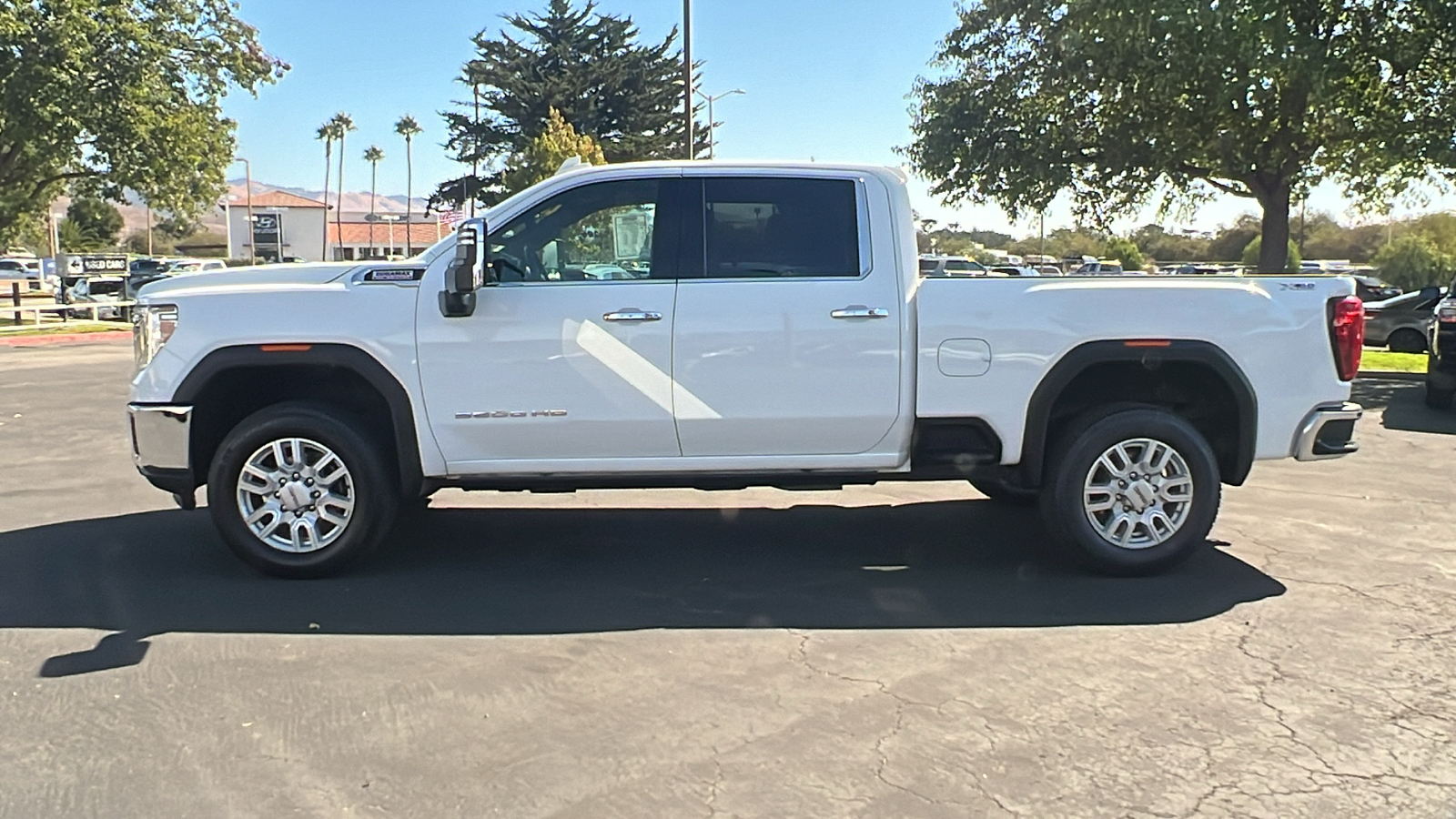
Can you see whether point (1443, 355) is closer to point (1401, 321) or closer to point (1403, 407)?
point (1403, 407)

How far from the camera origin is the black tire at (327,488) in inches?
208

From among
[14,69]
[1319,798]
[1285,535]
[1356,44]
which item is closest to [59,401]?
[1285,535]

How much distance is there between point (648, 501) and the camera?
7.29 metres

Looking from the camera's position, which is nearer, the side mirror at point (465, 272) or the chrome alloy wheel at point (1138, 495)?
the side mirror at point (465, 272)

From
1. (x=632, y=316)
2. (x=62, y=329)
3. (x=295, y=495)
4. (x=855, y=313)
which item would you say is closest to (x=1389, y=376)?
(x=855, y=313)

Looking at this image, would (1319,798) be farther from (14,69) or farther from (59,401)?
Answer: (14,69)

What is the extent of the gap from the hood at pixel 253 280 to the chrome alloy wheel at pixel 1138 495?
3.68m

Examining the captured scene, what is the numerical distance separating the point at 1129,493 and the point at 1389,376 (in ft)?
40.1

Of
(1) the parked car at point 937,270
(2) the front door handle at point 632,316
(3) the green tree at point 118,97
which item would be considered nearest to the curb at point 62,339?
(3) the green tree at point 118,97

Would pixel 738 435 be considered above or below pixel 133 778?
above

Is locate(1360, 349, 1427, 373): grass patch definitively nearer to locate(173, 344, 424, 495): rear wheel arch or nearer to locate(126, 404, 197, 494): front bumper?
locate(173, 344, 424, 495): rear wheel arch

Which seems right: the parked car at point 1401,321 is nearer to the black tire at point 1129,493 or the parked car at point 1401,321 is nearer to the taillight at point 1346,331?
the taillight at point 1346,331

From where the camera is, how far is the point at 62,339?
22078 mm

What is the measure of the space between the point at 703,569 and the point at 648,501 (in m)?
1.69
